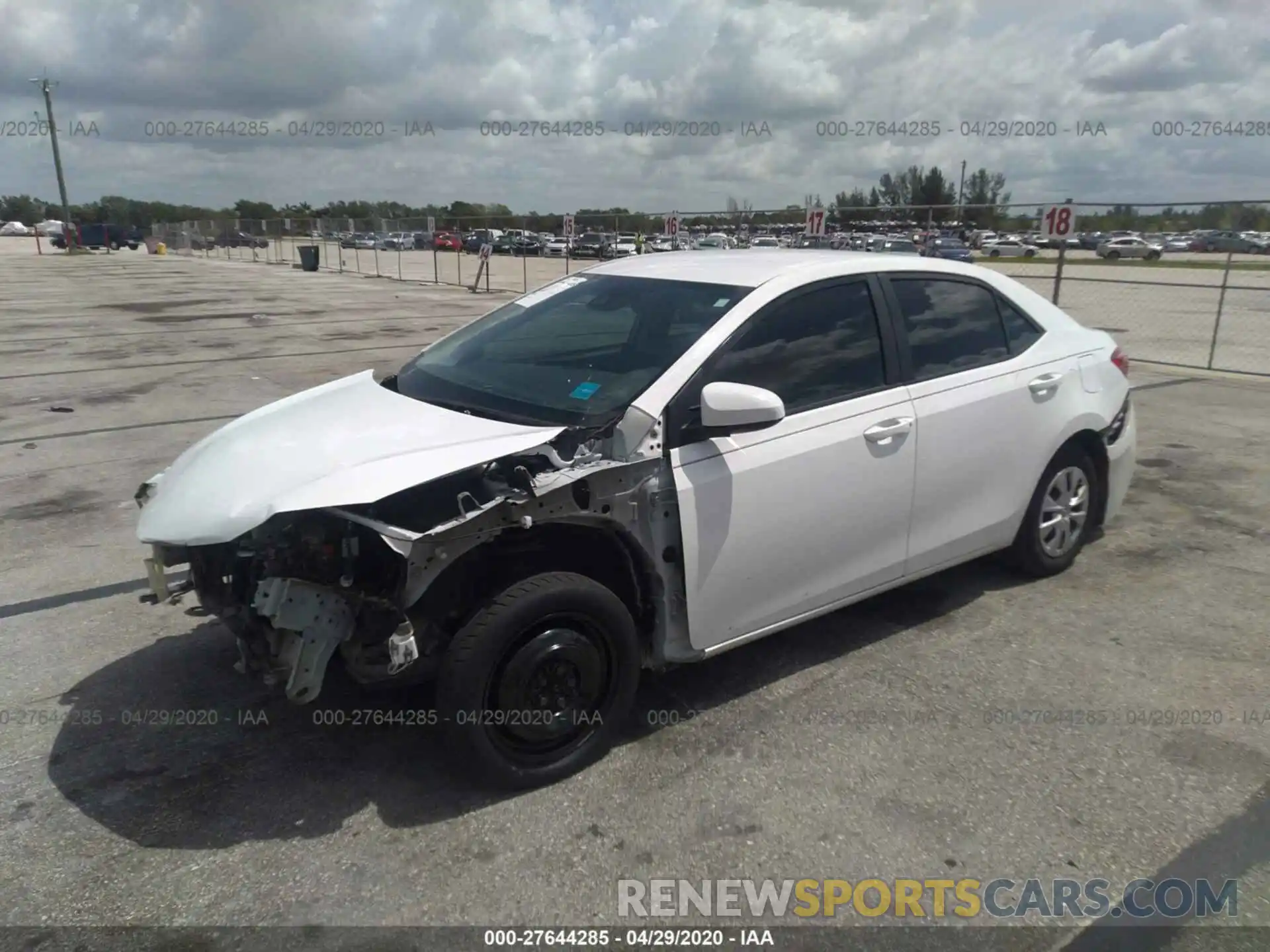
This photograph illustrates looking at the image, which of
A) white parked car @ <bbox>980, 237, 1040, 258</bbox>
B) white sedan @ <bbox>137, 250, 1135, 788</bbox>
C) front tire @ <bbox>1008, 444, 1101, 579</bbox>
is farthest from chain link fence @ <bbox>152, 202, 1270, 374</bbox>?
front tire @ <bbox>1008, 444, 1101, 579</bbox>

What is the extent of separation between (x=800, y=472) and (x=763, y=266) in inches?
→ 39.5

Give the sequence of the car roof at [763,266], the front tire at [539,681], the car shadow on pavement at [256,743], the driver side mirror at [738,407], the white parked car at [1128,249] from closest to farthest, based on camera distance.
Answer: the front tire at [539,681] → the car shadow on pavement at [256,743] → the driver side mirror at [738,407] → the car roof at [763,266] → the white parked car at [1128,249]

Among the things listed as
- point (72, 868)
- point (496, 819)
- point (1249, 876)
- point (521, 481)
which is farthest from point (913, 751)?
point (72, 868)

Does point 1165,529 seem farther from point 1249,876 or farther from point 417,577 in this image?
point 417,577

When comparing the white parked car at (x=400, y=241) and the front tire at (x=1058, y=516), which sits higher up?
the white parked car at (x=400, y=241)

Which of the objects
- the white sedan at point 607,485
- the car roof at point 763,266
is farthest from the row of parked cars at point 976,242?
the white sedan at point 607,485

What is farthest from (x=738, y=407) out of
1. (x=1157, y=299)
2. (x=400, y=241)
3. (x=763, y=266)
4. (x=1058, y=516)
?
(x=400, y=241)

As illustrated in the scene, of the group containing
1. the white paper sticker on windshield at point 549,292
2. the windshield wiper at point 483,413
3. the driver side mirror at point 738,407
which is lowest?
the windshield wiper at point 483,413

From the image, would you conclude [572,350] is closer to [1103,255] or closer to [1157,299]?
[1103,255]

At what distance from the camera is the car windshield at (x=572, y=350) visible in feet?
11.5

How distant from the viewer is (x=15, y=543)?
216 inches

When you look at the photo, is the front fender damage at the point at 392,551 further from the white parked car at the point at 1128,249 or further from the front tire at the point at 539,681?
the white parked car at the point at 1128,249

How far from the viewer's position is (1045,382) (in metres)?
4.58

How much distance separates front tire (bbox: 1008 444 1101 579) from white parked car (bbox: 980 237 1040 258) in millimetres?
13003
